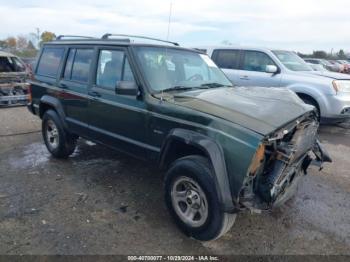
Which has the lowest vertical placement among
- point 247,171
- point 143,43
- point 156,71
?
point 247,171

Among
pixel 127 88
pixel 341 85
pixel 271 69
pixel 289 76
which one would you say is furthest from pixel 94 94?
pixel 341 85

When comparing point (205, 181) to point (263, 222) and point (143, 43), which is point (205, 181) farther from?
point (143, 43)

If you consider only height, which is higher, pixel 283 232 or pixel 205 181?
pixel 205 181

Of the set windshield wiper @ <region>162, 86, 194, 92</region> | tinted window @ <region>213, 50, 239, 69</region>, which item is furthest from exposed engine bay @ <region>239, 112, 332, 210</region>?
tinted window @ <region>213, 50, 239, 69</region>

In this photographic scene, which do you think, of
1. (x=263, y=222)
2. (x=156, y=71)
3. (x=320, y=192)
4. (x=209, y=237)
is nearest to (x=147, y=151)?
(x=156, y=71)

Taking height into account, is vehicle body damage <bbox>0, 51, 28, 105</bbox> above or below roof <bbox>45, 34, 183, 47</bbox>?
below

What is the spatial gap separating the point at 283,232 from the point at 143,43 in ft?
9.13

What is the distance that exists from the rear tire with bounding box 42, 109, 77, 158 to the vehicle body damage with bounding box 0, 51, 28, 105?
490 cm

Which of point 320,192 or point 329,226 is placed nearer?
point 329,226

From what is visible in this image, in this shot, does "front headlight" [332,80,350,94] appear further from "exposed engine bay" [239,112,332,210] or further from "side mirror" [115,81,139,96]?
"side mirror" [115,81,139,96]

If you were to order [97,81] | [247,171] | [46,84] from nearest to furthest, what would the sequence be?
[247,171]
[97,81]
[46,84]

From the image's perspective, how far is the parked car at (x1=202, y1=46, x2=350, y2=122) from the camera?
7.18 meters

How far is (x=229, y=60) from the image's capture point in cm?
872

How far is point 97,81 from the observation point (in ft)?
14.3
